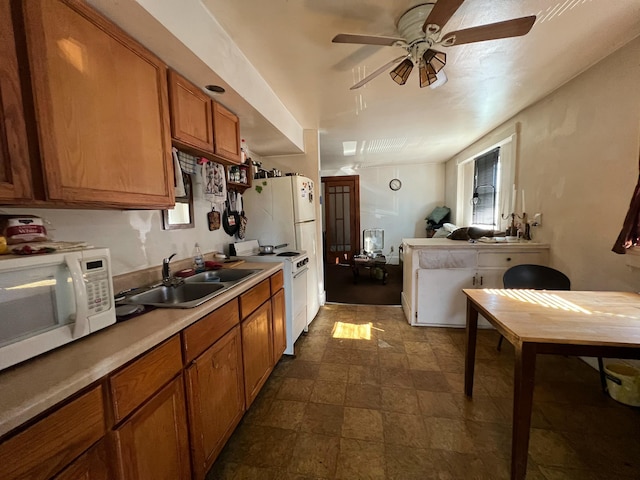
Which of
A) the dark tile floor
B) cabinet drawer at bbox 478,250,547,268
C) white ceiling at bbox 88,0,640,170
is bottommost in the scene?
the dark tile floor

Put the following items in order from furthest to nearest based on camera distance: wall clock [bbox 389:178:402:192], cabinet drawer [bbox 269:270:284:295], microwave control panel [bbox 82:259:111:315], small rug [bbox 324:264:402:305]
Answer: wall clock [bbox 389:178:402:192], small rug [bbox 324:264:402:305], cabinet drawer [bbox 269:270:284:295], microwave control panel [bbox 82:259:111:315]

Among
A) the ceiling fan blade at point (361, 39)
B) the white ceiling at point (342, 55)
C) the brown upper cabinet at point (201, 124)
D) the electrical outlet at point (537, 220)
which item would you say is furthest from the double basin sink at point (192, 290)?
the electrical outlet at point (537, 220)

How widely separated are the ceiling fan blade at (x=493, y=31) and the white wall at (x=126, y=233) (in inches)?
75.8

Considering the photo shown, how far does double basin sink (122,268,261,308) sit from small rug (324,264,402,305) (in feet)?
6.96

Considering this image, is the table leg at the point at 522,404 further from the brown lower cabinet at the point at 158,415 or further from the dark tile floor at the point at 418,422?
the brown lower cabinet at the point at 158,415

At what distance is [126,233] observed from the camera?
1.50 meters

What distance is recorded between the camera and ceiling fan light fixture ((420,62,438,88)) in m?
1.61

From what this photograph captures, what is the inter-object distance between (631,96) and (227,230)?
10.7 ft

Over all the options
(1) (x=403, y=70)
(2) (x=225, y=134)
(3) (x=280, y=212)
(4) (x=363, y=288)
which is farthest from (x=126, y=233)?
(4) (x=363, y=288)

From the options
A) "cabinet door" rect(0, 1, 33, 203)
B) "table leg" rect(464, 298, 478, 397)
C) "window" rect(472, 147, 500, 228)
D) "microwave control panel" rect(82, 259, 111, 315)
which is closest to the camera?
"cabinet door" rect(0, 1, 33, 203)

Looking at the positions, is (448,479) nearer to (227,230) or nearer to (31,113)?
(31,113)

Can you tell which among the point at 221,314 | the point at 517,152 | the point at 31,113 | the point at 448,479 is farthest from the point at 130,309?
the point at 517,152

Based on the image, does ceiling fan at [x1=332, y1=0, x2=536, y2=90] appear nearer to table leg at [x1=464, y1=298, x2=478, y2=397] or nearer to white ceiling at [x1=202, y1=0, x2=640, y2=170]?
white ceiling at [x1=202, y1=0, x2=640, y2=170]

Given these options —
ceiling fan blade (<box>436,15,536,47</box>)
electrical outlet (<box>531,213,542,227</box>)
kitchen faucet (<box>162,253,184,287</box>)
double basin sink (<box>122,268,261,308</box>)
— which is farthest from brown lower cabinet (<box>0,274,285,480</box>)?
electrical outlet (<box>531,213,542,227</box>)
